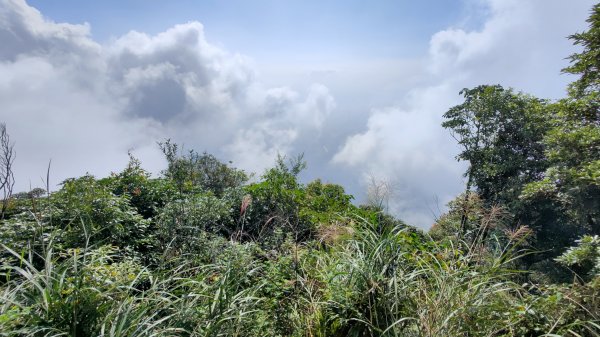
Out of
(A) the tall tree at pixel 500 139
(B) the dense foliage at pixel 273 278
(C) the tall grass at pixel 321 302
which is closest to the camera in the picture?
(C) the tall grass at pixel 321 302

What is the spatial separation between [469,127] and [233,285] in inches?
617

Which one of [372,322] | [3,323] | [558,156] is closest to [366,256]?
[372,322]

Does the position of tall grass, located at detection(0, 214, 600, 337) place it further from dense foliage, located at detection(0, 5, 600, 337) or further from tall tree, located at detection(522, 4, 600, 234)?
tall tree, located at detection(522, 4, 600, 234)

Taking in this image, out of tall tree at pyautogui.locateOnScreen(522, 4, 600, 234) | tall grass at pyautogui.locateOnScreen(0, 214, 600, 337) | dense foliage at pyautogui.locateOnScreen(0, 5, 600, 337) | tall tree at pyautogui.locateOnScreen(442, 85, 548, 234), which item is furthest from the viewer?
tall tree at pyautogui.locateOnScreen(442, 85, 548, 234)

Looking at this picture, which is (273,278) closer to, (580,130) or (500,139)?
(580,130)

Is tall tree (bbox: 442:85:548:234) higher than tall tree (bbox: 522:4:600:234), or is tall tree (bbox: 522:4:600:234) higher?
tall tree (bbox: 442:85:548:234)

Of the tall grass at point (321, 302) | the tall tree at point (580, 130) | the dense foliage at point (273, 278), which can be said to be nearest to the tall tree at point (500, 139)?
the tall tree at point (580, 130)

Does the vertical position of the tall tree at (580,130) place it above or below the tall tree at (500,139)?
below

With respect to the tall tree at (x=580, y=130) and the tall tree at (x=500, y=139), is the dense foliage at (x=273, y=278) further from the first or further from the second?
the tall tree at (x=500, y=139)

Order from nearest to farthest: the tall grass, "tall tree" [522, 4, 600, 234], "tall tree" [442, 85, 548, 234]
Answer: the tall grass, "tall tree" [522, 4, 600, 234], "tall tree" [442, 85, 548, 234]

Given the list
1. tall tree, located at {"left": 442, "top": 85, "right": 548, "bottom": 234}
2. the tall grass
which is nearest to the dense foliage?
the tall grass

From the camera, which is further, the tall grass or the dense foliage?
the dense foliage

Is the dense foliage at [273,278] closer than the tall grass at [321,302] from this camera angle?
No

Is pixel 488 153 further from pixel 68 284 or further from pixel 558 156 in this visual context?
pixel 68 284
